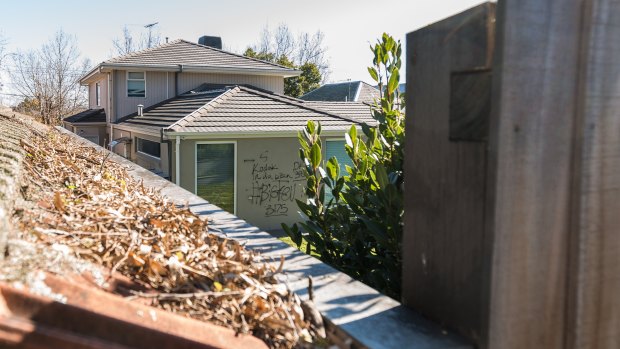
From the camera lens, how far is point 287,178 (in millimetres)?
16891

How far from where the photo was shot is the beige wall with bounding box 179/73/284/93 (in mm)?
21609

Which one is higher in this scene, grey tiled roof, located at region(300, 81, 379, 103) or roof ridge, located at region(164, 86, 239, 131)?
grey tiled roof, located at region(300, 81, 379, 103)

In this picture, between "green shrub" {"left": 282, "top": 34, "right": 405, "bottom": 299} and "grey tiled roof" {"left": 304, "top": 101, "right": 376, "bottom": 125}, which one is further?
"grey tiled roof" {"left": 304, "top": 101, "right": 376, "bottom": 125}

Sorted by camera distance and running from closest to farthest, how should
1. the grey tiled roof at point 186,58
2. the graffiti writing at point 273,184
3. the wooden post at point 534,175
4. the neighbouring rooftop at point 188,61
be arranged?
the wooden post at point 534,175 → the graffiti writing at point 273,184 → the neighbouring rooftop at point 188,61 → the grey tiled roof at point 186,58

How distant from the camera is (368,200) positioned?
114 inches

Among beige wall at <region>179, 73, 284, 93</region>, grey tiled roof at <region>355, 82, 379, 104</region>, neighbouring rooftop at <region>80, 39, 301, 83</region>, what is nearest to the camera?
neighbouring rooftop at <region>80, 39, 301, 83</region>

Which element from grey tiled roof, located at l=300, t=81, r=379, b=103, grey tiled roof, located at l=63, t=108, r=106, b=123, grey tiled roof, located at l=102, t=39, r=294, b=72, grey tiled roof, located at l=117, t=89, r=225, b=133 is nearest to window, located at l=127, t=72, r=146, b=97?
grey tiled roof, located at l=102, t=39, r=294, b=72

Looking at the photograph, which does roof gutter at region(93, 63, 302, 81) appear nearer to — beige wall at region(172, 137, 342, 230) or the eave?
the eave

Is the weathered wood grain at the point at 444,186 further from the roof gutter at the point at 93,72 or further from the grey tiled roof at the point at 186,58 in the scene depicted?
the roof gutter at the point at 93,72

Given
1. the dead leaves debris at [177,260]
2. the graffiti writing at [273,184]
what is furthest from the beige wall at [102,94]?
the dead leaves debris at [177,260]

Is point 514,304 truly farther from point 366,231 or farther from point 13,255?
point 366,231

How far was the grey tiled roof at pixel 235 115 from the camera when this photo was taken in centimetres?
1538

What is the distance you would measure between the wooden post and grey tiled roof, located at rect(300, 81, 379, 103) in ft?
103

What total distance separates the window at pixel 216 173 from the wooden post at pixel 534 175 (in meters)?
14.5
